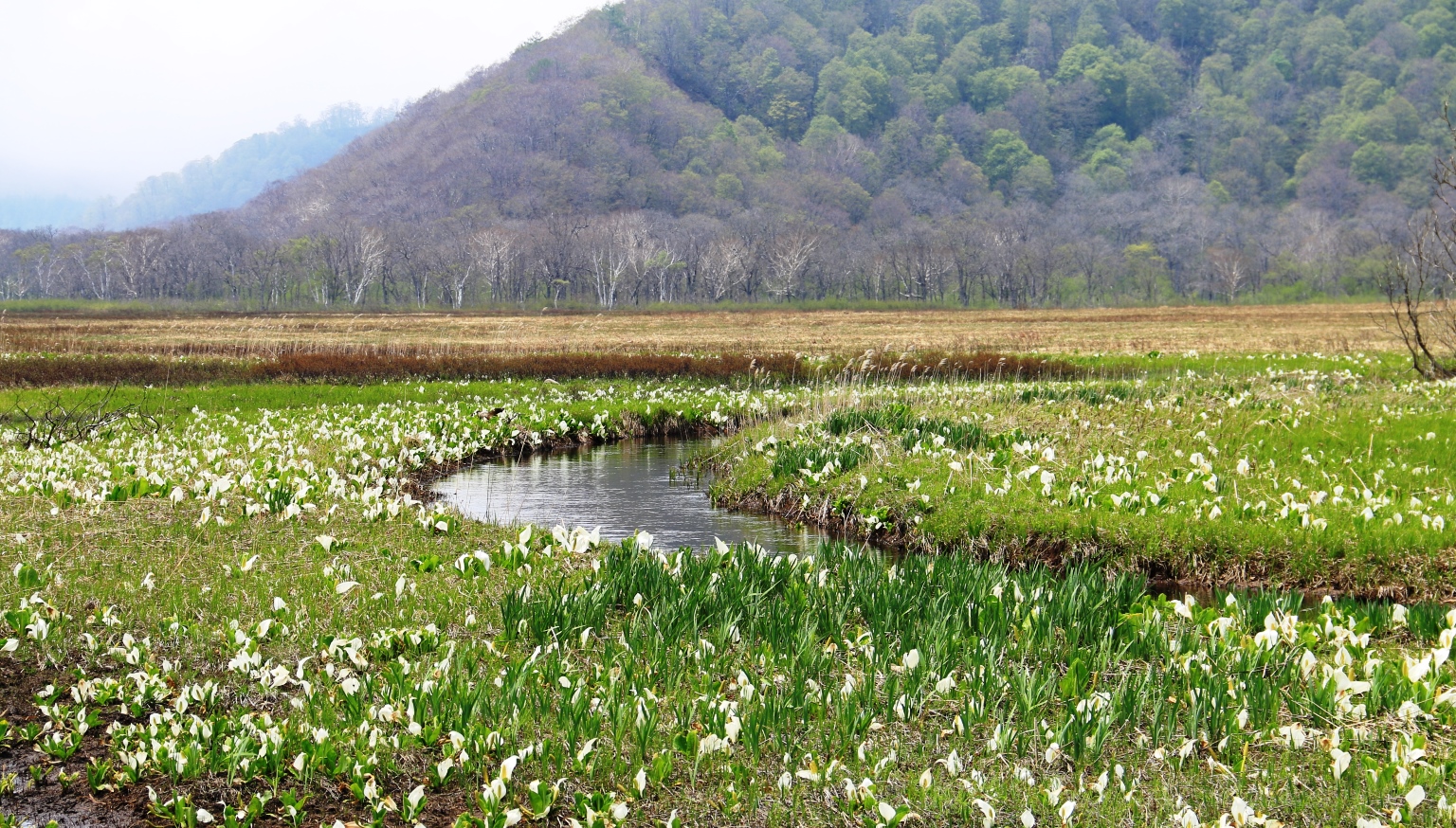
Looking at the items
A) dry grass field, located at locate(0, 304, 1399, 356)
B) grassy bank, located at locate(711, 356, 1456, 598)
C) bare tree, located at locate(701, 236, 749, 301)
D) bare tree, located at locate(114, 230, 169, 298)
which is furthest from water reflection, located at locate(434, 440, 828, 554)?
bare tree, located at locate(114, 230, 169, 298)

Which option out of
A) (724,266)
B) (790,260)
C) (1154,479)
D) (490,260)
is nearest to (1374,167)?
(790,260)

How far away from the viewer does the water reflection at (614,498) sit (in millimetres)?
13648

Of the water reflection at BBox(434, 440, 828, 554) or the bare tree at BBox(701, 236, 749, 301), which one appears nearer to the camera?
the water reflection at BBox(434, 440, 828, 554)

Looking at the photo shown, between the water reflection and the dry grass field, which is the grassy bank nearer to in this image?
the water reflection

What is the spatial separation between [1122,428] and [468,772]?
13.5 m

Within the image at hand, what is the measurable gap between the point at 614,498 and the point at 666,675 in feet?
31.0

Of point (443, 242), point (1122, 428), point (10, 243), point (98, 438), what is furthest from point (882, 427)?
point (10, 243)

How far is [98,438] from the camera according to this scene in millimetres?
17031

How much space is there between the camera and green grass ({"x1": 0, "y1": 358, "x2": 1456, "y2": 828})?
17.3 ft

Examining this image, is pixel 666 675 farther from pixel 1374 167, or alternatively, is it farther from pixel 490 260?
pixel 1374 167

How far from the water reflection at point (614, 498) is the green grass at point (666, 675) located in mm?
2435

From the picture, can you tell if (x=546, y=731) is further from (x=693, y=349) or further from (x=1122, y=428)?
(x=693, y=349)

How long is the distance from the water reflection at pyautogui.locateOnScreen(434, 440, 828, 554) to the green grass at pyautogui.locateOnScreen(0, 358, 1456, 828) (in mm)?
2435

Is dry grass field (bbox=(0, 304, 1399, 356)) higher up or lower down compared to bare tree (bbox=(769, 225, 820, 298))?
lower down
